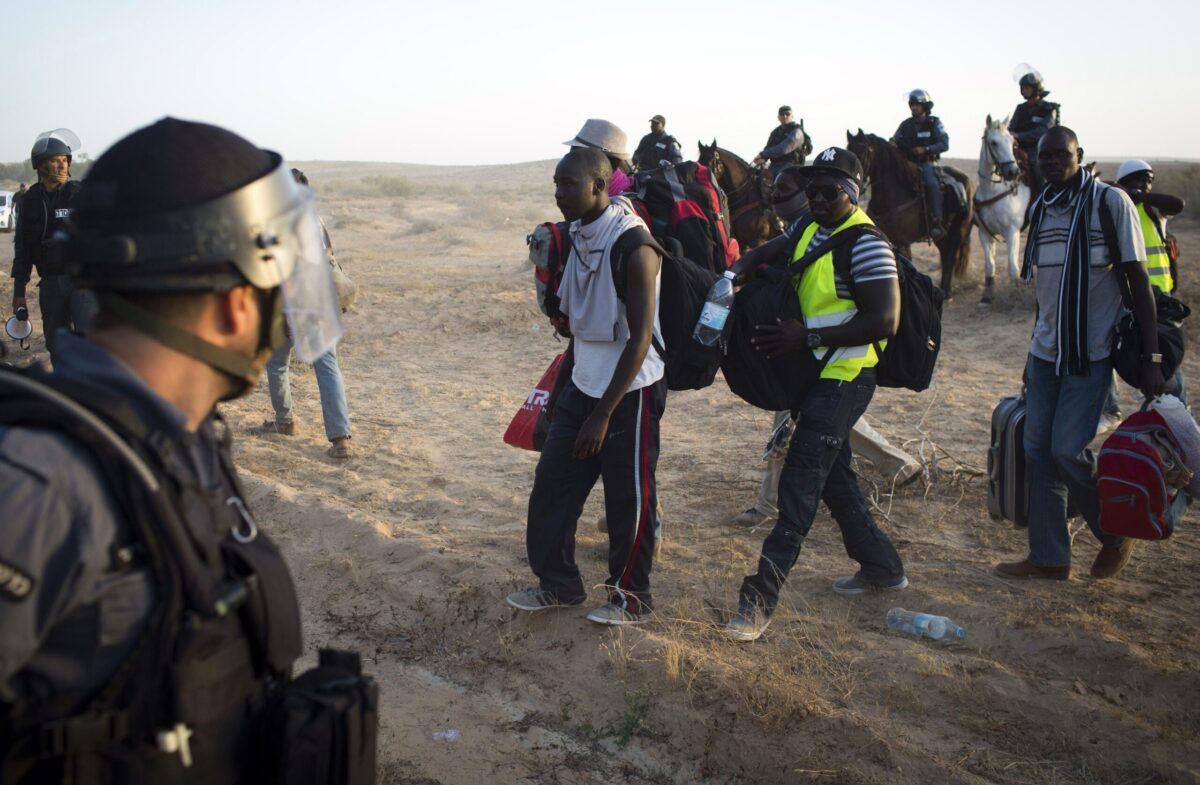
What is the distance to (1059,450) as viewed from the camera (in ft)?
15.5

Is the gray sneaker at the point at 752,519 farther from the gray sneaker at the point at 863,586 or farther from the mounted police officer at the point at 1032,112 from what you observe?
the mounted police officer at the point at 1032,112

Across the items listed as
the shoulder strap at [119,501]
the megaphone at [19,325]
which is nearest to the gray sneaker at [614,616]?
the shoulder strap at [119,501]

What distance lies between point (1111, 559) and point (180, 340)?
183 inches

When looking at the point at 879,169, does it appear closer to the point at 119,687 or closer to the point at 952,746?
the point at 952,746

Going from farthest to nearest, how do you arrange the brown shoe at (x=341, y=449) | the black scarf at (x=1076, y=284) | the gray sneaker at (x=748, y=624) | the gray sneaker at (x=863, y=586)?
the brown shoe at (x=341, y=449) → the gray sneaker at (x=863, y=586) → the black scarf at (x=1076, y=284) → the gray sneaker at (x=748, y=624)

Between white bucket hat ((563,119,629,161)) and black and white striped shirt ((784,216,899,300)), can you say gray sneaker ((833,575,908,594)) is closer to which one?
black and white striped shirt ((784,216,899,300))

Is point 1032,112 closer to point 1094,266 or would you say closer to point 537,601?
point 1094,266

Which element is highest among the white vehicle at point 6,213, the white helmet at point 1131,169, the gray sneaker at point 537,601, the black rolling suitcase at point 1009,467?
the white helmet at point 1131,169

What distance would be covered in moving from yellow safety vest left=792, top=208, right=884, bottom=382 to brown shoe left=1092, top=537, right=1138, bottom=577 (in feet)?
5.66

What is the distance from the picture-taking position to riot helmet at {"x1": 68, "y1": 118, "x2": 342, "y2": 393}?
152 cm

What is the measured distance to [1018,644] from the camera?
4.33 m

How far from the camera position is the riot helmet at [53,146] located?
629cm

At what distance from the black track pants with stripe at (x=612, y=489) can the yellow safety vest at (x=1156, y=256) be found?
2.52 metres

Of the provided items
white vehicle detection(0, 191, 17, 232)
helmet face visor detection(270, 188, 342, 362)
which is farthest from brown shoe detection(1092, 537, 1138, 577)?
white vehicle detection(0, 191, 17, 232)
